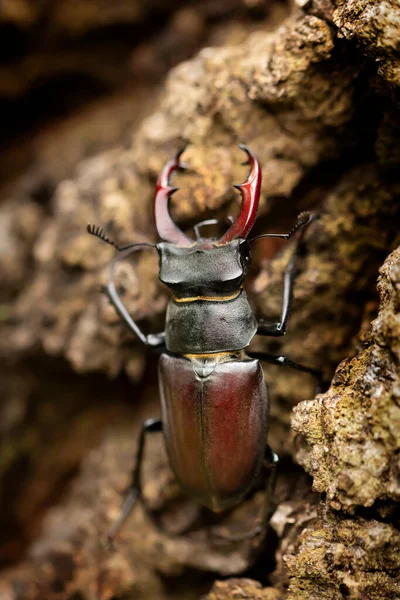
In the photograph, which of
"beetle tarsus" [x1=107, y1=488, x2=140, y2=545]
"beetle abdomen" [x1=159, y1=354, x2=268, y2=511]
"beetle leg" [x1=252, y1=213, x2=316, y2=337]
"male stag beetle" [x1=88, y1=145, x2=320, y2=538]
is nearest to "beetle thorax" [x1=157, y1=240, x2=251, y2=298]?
"male stag beetle" [x1=88, y1=145, x2=320, y2=538]

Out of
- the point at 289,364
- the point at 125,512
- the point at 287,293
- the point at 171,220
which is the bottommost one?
the point at 125,512

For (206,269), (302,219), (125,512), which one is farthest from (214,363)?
(125,512)

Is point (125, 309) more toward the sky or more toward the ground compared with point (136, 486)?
more toward the sky

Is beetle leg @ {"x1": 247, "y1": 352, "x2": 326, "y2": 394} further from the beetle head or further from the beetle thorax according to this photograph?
the beetle head

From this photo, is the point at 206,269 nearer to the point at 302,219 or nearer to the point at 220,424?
the point at 302,219

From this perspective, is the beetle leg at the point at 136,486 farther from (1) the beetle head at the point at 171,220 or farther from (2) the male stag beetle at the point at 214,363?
(1) the beetle head at the point at 171,220

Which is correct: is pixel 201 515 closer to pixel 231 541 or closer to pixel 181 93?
pixel 231 541

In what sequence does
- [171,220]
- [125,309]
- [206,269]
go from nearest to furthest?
1. [206,269]
2. [171,220]
3. [125,309]
